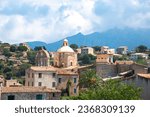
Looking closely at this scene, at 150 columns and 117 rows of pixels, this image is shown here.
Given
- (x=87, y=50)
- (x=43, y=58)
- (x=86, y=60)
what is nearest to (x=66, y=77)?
(x=43, y=58)

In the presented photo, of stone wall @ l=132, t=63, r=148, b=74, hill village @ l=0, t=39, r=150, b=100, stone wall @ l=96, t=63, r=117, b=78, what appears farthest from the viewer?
stone wall @ l=96, t=63, r=117, b=78

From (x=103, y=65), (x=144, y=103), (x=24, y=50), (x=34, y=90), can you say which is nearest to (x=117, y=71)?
(x=103, y=65)

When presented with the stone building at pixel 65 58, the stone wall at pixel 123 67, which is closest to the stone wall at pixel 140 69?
the stone wall at pixel 123 67

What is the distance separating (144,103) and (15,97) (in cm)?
3126

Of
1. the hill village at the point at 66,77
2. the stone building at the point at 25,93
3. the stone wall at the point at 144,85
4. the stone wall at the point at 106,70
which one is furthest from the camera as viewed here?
the stone wall at the point at 106,70

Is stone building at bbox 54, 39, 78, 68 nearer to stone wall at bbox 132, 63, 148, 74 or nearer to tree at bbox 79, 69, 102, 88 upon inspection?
tree at bbox 79, 69, 102, 88

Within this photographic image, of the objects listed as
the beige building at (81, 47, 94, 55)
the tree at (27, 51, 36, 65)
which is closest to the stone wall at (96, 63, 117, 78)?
the tree at (27, 51, 36, 65)

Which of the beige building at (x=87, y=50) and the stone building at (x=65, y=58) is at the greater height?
the beige building at (x=87, y=50)

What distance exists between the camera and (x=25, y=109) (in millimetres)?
10195

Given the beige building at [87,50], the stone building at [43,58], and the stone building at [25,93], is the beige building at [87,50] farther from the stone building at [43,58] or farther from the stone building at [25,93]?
the stone building at [25,93]

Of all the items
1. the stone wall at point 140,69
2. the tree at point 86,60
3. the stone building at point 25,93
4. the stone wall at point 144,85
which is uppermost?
the tree at point 86,60

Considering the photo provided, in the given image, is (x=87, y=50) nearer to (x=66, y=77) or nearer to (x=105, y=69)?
(x=105, y=69)

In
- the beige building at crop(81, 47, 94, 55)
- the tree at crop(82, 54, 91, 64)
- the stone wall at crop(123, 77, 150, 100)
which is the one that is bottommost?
the stone wall at crop(123, 77, 150, 100)

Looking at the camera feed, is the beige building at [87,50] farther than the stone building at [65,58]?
Yes
